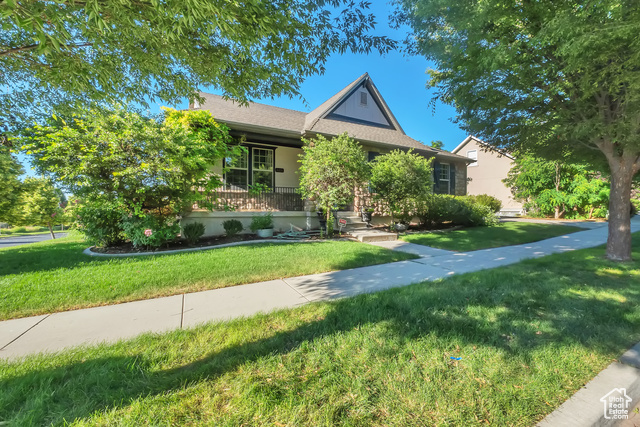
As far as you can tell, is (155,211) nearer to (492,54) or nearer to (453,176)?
(492,54)

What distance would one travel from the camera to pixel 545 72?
425cm

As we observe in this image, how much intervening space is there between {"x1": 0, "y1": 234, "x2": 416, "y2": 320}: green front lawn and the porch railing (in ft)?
9.02

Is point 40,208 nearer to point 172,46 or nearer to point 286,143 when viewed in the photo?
point 286,143

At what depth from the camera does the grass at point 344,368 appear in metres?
1.57

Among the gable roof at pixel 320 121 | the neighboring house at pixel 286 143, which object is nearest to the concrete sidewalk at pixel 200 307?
the neighboring house at pixel 286 143

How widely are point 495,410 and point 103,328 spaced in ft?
11.7

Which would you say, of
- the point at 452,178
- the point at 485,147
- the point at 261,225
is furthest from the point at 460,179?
the point at 261,225

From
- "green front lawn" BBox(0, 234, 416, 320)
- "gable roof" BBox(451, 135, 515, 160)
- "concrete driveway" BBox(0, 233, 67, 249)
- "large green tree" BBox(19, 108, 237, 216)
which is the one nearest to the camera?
"green front lawn" BBox(0, 234, 416, 320)

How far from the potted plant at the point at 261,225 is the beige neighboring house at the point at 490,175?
20555mm

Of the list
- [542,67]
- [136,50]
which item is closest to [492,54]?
[542,67]

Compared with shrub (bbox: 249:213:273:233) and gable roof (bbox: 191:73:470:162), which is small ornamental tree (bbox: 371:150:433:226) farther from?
shrub (bbox: 249:213:273:233)

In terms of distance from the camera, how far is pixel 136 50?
316cm

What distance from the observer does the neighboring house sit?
910cm

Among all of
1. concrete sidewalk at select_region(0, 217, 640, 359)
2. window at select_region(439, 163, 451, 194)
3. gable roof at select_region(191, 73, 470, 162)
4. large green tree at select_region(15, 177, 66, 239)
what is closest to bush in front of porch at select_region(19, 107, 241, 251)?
gable roof at select_region(191, 73, 470, 162)
